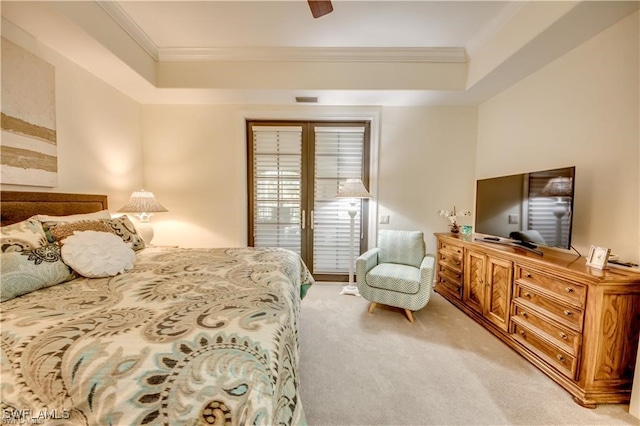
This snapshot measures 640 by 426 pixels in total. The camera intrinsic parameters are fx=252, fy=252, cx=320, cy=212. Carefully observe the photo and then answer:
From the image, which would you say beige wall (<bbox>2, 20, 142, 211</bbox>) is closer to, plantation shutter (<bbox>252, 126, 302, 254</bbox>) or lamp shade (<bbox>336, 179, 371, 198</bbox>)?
plantation shutter (<bbox>252, 126, 302, 254</bbox>)

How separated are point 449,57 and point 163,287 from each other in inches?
137

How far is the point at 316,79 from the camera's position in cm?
292

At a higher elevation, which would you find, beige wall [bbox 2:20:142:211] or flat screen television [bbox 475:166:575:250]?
beige wall [bbox 2:20:142:211]

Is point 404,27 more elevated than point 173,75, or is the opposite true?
point 404,27

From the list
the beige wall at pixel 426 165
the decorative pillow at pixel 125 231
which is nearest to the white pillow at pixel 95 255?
the decorative pillow at pixel 125 231

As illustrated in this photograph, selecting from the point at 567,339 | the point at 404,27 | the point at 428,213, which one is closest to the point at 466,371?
the point at 567,339

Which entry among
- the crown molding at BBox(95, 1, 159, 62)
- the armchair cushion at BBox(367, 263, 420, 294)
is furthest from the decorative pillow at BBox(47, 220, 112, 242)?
the armchair cushion at BBox(367, 263, 420, 294)

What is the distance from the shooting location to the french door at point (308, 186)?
11.7 feet

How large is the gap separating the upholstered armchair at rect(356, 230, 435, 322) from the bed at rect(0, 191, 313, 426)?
152 centimetres

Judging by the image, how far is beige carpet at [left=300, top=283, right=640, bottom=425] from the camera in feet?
4.85

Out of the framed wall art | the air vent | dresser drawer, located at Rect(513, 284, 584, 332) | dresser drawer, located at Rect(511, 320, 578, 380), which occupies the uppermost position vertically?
the air vent

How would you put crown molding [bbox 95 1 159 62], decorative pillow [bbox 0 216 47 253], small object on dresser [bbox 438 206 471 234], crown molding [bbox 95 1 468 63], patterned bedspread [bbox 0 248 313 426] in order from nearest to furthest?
patterned bedspread [bbox 0 248 313 426] < decorative pillow [bbox 0 216 47 253] < crown molding [bbox 95 1 159 62] < crown molding [bbox 95 1 468 63] < small object on dresser [bbox 438 206 471 234]

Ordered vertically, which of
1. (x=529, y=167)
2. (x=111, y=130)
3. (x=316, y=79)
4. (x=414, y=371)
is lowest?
(x=414, y=371)

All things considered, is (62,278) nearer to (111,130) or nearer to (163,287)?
(163,287)
